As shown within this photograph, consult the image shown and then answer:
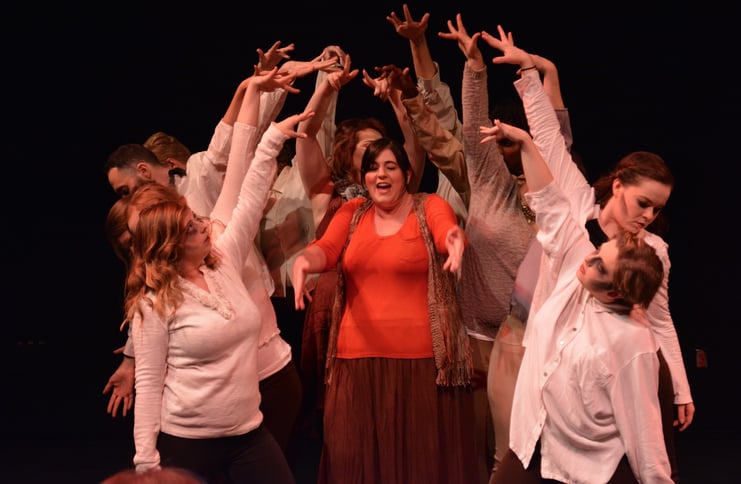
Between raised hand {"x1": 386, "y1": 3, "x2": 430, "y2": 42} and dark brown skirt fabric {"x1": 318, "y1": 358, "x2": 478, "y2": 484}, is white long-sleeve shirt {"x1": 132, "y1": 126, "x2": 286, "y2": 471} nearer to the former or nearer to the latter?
dark brown skirt fabric {"x1": 318, "y1": 358, "x2": 478, "y2": 484}

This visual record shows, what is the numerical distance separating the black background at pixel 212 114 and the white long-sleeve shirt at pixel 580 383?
1.92 m

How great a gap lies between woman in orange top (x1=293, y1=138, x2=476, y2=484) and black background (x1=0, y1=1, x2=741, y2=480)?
57.4 inches

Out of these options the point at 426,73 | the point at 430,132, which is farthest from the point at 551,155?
the point at 426,73

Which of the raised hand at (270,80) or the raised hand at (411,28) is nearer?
the raised hand at (270,80)

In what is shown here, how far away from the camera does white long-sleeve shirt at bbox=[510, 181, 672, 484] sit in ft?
7.40

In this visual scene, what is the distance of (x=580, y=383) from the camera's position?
7.52ft

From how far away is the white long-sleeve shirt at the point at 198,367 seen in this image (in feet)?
8.16

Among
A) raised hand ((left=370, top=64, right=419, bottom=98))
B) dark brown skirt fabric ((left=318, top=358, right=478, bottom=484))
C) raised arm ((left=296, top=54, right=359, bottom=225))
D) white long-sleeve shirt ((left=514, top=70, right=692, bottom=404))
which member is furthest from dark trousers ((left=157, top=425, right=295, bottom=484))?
raised hand ((left=370, top=64, right=419, bottom=98))

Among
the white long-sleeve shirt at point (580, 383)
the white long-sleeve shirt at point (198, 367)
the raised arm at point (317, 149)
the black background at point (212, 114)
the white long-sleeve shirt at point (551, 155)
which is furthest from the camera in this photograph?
the black background at point (212, 114)

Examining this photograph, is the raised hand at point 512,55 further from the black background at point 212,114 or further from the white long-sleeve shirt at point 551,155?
the black background at point 212,114

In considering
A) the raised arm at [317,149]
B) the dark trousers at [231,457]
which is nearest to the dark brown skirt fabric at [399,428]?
the dark trousers at [231,457]

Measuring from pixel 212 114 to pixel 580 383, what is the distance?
261cm

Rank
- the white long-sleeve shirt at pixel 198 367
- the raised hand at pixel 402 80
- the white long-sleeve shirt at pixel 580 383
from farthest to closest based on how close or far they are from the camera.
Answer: the raised hand at pixel 402 80
the white long-sleeve shirt at pixel 198 367
the white long-sleeve shirt at pixel 580 383

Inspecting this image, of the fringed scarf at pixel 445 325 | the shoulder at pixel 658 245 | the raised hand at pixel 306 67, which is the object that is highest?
the raised hand at pixel 306 67
